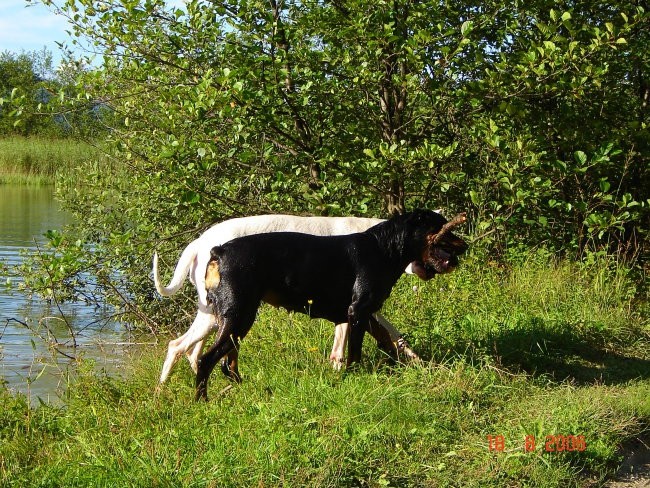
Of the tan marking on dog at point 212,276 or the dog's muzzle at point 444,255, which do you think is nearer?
the tan marking on dog at point 212,276

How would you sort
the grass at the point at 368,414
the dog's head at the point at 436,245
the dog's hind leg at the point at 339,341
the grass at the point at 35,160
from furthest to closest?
the grass at the point at 35,160
the dog's hind leg at the point at 339,341
the dog's head at the point at 436,245
the grass at the point at 368,414

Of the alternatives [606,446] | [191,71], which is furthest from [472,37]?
[606,446]

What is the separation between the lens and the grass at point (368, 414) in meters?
4.50

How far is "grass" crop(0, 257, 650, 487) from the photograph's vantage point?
450cm

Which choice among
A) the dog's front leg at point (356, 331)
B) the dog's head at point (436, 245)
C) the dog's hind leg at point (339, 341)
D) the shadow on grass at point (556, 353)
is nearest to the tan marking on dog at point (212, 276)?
the dog's front leg at point (356, 331)

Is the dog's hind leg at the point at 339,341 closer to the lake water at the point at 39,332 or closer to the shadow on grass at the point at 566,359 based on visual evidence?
the shadow on grass at the point at 566,359

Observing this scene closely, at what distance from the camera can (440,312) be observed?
7.74m

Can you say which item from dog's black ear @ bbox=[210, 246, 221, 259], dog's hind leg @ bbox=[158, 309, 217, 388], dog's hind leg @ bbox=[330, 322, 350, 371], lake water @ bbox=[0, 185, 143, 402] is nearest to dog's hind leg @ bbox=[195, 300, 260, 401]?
dog's black ear @ bbox=[210, 246, 221, 259]

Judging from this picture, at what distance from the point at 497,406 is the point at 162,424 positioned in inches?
89.1

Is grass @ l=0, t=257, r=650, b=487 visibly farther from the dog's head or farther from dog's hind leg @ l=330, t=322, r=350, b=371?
the dog's head

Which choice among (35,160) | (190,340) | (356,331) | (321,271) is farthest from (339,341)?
(35,160)

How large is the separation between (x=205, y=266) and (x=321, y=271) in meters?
1.05

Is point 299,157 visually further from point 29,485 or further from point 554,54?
point 29,485

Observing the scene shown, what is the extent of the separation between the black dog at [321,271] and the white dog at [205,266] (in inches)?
18.5
